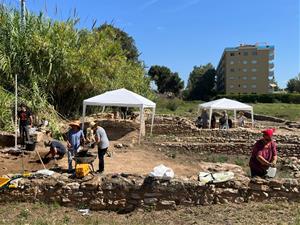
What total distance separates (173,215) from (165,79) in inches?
3092

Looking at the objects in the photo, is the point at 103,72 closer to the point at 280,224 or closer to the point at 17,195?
Result: the point at 17,195

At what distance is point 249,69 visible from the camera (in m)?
96.9

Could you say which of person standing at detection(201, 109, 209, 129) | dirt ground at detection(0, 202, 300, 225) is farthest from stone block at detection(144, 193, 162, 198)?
person standing at detection(201, 109, 209, 129)

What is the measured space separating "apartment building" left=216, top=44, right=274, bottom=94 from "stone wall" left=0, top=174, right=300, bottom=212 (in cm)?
8974

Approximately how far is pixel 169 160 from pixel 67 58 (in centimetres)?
764

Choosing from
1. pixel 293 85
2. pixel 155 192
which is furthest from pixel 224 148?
pixel 293 85

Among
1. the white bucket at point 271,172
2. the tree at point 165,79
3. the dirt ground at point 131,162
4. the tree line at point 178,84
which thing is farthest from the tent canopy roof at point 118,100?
the tree at point 165,79

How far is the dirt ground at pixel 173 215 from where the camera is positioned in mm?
6629

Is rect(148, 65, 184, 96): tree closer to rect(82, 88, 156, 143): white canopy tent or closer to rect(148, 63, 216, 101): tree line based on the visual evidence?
rect(148, 63, 216, 101): tree line

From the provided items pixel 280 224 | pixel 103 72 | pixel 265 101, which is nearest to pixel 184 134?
pixel 103 72

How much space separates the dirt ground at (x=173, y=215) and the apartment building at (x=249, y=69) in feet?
296

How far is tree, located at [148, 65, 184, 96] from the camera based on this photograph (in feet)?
278

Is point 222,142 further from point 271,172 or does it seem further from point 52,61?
point 271,172

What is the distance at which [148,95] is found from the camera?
33.8m
